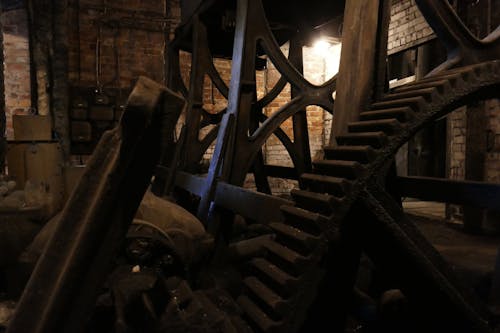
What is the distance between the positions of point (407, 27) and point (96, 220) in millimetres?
6582

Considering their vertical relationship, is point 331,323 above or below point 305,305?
below

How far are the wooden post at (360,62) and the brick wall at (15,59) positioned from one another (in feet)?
19.3

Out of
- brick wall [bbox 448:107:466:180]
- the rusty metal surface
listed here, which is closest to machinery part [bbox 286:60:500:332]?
the rusty metal surface

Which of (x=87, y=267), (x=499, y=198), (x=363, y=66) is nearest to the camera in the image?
(x=87, y=267)

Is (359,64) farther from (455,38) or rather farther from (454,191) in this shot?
(454,191)

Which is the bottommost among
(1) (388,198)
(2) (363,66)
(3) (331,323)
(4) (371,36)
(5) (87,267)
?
(3) (331,323)

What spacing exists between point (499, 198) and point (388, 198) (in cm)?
103

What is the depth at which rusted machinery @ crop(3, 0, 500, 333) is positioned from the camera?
3.43ft

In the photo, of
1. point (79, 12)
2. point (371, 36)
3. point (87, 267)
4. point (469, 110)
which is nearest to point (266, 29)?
point (371, 36)

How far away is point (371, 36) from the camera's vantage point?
1.91 meters

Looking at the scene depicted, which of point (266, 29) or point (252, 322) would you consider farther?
point (266, 29)

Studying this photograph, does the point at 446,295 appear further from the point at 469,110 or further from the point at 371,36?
the point at 469,110

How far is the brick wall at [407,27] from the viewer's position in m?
6.02

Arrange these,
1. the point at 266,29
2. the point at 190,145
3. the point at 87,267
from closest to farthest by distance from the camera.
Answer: the point at 87,267 → the point at 266,29 → the point at 190,145
